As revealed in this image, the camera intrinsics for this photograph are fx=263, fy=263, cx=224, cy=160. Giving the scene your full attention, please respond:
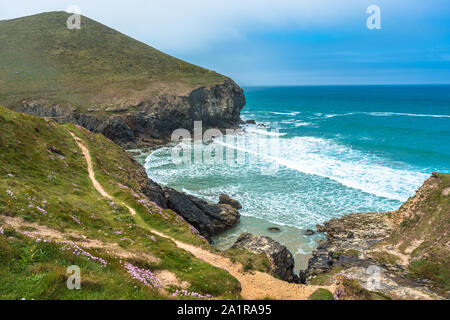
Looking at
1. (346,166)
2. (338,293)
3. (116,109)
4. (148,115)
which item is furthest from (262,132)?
(338,293)

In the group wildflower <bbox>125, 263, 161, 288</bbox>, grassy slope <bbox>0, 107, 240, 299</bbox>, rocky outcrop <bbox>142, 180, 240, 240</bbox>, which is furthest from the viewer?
rocky outcrop <bbox>142, 180, 240, 240</bbox>

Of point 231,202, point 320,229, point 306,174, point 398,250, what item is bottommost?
point 320,229

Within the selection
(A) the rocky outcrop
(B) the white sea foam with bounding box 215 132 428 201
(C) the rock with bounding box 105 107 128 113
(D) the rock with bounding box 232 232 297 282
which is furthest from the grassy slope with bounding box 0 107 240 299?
(C) the rock with bounding box 105 107 128 113

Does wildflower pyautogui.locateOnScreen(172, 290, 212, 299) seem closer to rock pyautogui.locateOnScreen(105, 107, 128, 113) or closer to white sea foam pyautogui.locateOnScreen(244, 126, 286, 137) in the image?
rock pyautogui.locateOnScreen(105, 107, 128, 113)

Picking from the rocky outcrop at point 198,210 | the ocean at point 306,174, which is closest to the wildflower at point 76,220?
the rocky outcrop at point 198,210

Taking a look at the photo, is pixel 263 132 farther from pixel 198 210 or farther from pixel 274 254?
pixel 274 254
